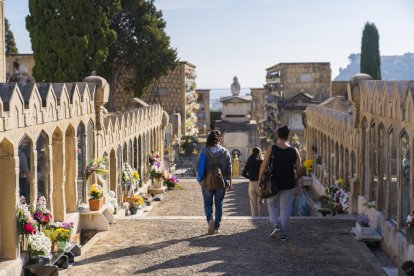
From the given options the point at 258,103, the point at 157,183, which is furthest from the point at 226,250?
the point at 258,103

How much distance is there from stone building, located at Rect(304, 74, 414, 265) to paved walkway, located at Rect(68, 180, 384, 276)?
0.52 metres

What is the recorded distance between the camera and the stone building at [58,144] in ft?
24.1

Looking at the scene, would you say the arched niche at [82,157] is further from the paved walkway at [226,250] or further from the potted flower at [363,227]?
the potted flower at [363,227]

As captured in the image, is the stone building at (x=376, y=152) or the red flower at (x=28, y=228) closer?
the red flower at (x=28, y=228)

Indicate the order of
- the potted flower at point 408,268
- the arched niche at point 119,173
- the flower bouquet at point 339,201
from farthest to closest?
the arched niche at point 119,173, the flower bouquet at point 339,201, the potted flower at point 408,268

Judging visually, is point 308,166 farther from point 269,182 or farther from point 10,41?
point 10,41

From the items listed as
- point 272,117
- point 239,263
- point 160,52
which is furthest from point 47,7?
point 239,263

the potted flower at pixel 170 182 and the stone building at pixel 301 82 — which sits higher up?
the stone building at pixel 301 82

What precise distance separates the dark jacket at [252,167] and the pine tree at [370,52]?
2939 cm

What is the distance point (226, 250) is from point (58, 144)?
2837 millimetres

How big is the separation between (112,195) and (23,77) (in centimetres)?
2514

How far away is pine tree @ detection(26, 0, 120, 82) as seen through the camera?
1139 inches

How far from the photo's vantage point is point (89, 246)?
30.1ft

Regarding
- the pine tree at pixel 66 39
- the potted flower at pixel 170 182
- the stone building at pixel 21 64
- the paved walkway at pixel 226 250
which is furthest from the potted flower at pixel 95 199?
the stone building at pixel 21 64
